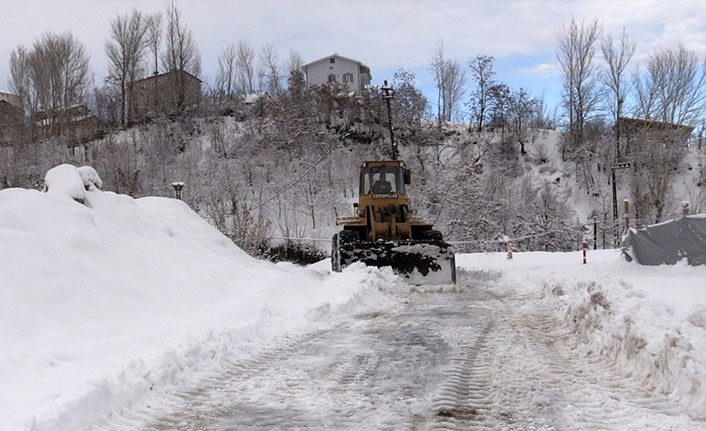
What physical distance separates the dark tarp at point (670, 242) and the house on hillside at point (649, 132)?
32908mm

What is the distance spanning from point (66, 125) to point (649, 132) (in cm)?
4968

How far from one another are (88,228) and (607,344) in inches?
316

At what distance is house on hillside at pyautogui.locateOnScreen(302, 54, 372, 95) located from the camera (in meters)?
67.9

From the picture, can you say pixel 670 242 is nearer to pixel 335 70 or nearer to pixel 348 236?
pixel 348 236

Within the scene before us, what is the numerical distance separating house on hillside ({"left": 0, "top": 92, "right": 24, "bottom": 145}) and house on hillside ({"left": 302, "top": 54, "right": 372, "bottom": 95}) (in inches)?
1154

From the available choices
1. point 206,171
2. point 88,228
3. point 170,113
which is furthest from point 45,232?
point 170,113

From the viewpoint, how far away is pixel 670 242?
591 inches

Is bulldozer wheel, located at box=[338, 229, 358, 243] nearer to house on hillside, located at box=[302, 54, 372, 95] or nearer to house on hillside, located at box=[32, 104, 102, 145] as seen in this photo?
house on hillside, located at box=[32, 104, 102, 145]

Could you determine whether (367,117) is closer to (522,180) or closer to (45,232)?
(522,180)

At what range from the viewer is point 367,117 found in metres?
55.1

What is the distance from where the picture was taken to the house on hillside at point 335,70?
6788 cm

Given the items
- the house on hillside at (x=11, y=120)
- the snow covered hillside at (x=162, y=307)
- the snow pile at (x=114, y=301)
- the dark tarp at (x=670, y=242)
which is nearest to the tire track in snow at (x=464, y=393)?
the snow covered hillside at (x=162, y=307)

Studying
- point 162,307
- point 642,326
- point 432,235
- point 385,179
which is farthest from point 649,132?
point 162,307

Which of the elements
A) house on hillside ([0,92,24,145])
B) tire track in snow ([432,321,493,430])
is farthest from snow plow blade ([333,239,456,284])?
house on hillside ([0,92,24,145])
